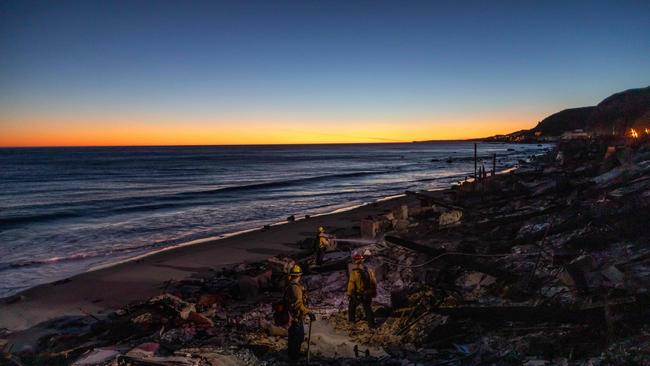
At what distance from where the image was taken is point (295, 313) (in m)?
7.22

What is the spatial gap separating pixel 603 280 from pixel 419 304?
3442mm

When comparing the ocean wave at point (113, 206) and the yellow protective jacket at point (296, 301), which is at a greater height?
the yellow protective jacket at point (296, 301)

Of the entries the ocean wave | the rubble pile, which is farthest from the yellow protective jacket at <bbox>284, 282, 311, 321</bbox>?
the ocean wave

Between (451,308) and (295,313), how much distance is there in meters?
3.06

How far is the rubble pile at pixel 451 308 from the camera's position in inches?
251

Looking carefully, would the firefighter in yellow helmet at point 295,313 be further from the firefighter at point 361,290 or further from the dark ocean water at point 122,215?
the dark ocean water at point 122,215

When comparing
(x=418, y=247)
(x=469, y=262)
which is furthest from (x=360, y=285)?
(x=418, y=247)

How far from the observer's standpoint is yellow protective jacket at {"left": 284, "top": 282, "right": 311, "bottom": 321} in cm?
724

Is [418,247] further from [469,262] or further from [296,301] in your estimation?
[296,301]

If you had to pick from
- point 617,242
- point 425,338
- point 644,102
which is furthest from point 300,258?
point 644,102

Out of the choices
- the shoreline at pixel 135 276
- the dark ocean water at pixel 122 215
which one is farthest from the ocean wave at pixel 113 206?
the shoreline at pixel 135 276

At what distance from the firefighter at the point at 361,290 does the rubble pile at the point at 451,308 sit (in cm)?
24

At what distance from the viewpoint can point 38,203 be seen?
36.3 m

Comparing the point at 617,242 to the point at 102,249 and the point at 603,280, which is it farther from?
the point at 102,249
